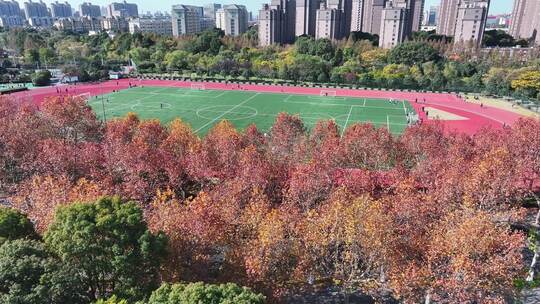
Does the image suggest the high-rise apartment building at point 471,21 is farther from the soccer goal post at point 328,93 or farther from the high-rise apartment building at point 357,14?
the soccer goal post at point 328,93

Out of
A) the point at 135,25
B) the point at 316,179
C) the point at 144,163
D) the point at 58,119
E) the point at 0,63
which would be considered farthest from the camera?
the point at 135,25

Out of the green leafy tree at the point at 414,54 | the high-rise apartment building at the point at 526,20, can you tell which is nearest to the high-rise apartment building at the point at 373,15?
the high-rise apartment building at the point at 526,20

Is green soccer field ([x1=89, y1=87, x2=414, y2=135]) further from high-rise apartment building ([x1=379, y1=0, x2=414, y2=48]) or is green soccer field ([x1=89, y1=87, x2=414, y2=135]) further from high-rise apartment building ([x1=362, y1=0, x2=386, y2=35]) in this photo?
high-rise apartment building ([x1=362, y1=0, x2=386, y2=35])

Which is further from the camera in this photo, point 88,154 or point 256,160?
→ point 88,154

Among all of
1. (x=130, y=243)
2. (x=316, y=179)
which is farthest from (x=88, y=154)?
(x=316, y=179)

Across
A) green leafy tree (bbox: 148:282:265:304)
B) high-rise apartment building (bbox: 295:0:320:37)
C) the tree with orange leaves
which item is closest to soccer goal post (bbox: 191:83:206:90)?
the tree with orange leaves

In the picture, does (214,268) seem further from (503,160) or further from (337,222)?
(503,160)
